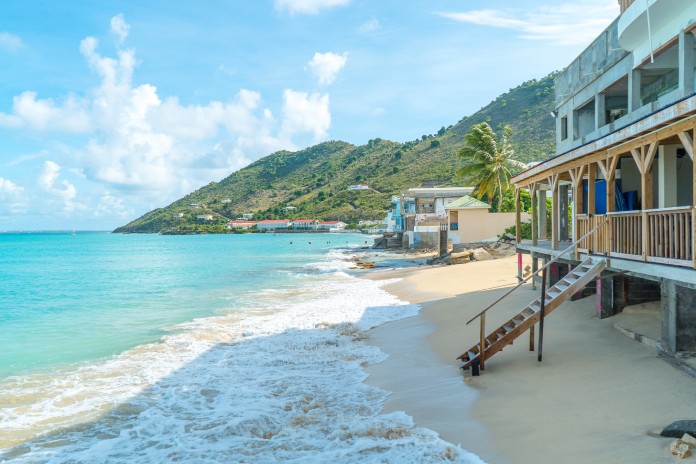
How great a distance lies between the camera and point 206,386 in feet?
37.8

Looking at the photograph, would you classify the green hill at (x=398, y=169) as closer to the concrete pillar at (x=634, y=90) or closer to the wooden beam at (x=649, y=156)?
the concrete pillar at (x=634, y=90)

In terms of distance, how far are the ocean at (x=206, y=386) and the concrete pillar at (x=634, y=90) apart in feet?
30.8

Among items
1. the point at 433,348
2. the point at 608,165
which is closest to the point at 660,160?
the point at 608,165

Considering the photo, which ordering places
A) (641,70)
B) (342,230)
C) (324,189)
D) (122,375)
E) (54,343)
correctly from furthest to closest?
(324,189) → (342,230) → (54,343) → (641,70) → (122,375)

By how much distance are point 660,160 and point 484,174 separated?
1466 inches

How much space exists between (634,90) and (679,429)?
33.5ft

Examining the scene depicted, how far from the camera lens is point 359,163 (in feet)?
614

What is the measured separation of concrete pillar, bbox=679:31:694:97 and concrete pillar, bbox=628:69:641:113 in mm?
2205

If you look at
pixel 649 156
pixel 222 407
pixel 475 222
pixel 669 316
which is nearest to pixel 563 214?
pixel 669 316

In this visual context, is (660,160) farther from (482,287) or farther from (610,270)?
(482,287)

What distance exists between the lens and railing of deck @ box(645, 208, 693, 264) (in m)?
8.33

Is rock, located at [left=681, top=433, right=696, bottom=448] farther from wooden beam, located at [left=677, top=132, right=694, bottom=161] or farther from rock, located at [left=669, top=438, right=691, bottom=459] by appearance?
wooden beam, located at [left=677, top=132, right=694, bottom=161]

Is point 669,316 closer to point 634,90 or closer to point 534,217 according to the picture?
point 634,90

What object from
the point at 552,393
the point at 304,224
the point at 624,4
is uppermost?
the point at 624,4
